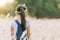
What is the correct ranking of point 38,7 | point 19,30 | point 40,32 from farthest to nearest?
point 38,7 < point 40,32 < point 19,30

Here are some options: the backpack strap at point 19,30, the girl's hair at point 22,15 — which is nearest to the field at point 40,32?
the backpack strap at point 19,30

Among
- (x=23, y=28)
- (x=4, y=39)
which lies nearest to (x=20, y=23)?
(x=23, y=28)

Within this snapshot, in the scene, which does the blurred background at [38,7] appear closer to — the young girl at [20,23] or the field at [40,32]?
the field at [40,32]

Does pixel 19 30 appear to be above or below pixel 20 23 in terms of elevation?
below

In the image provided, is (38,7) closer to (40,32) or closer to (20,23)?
(40,32)

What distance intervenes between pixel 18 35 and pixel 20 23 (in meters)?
0.23

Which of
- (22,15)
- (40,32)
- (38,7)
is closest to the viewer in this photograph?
(22,15)

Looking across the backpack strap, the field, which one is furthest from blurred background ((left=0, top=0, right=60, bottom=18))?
the backpack strap

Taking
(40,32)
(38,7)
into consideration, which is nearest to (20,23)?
(40,32)

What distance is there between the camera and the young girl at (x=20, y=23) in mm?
5363

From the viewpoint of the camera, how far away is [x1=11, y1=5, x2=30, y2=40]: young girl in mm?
5363

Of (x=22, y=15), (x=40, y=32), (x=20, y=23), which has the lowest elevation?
(x=40, y=32)

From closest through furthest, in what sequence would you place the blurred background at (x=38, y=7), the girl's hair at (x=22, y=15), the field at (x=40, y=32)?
the girl's hair at (x=22, y=15) < the field at (x=40, y=32) < the blurred background at (x=38, y=7)

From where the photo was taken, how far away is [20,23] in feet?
17.8
